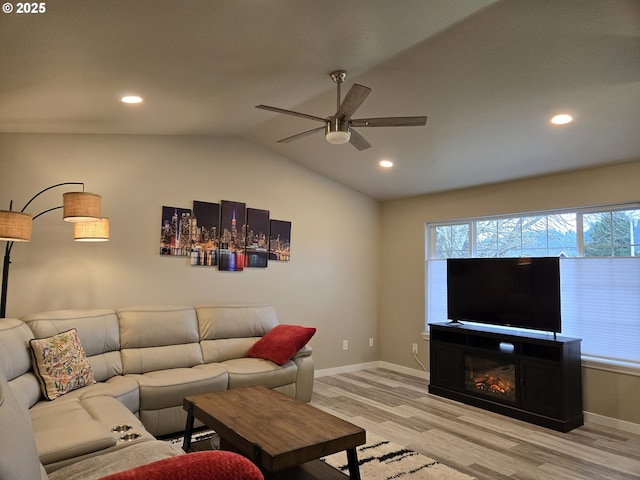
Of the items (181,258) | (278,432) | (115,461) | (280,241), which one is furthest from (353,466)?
(280,241)

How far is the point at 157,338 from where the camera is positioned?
3.97 meters

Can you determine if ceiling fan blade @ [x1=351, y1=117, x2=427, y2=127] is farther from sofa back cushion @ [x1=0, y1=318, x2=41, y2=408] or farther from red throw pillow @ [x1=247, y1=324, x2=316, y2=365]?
sofa back cushion @ [x1=0, y1=318, x2=41, y2=408]

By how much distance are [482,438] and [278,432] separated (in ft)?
6.85

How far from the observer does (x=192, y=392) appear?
138 inches

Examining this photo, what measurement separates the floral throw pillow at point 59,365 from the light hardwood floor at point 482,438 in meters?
2.23

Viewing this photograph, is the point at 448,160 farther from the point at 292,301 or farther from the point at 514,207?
the point at 292,301

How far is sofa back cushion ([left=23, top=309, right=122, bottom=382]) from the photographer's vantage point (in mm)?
3352

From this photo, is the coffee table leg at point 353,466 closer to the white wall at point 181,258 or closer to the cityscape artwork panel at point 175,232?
Result: the white wall at point 181,258

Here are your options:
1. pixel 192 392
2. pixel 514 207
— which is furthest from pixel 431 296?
pixel 192 392

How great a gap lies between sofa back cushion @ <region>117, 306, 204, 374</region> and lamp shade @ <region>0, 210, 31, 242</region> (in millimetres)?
1118

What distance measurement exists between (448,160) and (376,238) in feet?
6.65

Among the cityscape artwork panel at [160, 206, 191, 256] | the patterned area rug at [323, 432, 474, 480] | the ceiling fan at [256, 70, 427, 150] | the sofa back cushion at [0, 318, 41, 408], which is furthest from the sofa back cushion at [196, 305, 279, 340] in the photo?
the ceiling fan at [256, 70, 427, 150]

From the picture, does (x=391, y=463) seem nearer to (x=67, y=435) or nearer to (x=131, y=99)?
(x=67, y=435)

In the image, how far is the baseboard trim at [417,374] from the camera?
384 centimetres
